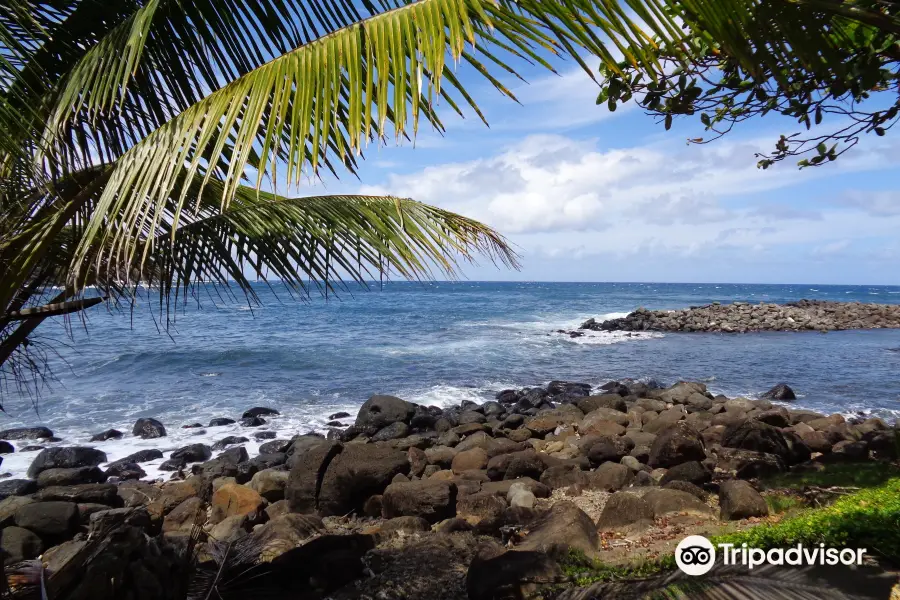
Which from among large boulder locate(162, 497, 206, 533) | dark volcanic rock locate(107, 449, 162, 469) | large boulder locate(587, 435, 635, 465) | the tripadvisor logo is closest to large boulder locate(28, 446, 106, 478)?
dark volcanic rock locate(107, 449, 162, 469)

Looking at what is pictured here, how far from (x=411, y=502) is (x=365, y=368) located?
14.4 metres

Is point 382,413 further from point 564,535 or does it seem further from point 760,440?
point 564,535

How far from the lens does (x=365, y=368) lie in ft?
68.7

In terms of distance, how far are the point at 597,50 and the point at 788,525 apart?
12.7ft

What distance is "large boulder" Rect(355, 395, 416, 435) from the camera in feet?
42.0

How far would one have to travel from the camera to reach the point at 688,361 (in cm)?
2219

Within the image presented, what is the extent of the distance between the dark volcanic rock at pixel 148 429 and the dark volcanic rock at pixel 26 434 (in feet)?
5.15

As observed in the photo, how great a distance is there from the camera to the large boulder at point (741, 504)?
582 cm

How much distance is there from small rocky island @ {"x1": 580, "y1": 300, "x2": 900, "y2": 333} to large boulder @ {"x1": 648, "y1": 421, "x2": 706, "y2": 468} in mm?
26009

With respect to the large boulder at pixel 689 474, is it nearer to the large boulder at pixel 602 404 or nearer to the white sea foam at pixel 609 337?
the large boulder at pixel 602 404

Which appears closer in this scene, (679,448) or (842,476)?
(842,476)

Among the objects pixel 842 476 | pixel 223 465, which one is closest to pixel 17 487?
pixel 223 465

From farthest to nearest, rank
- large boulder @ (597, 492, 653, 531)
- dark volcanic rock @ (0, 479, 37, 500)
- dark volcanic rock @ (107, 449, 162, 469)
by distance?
dark volcanic rock @ (107, 449, 162, 469)
dark volcanic rock @ (0, 479, 37, 500)
large boulder @ (597, 492, 653, 531)

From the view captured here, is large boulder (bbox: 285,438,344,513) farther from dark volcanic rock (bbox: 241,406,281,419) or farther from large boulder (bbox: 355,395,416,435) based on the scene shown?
dark volcanic rock (bbox: 241,406,281,419)
